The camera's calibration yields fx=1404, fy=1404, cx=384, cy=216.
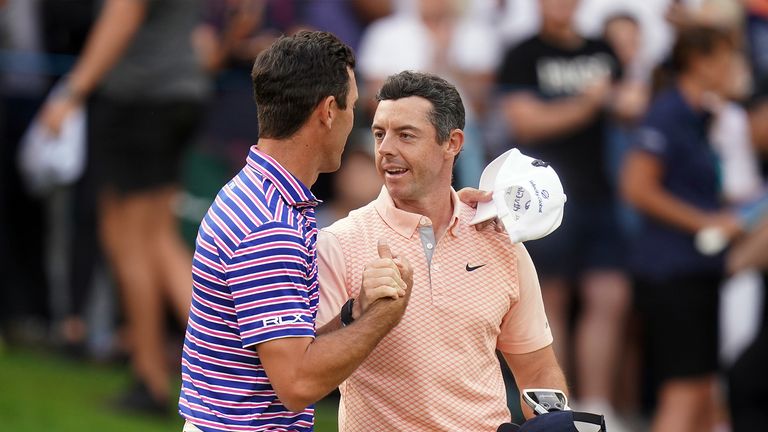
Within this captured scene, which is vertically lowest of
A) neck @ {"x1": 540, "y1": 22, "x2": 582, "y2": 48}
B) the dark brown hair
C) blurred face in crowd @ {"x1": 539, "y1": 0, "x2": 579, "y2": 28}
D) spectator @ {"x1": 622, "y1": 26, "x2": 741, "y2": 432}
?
spectator @ {"x1": 622, "y1": 26, "x2": 741, "y2": 432}

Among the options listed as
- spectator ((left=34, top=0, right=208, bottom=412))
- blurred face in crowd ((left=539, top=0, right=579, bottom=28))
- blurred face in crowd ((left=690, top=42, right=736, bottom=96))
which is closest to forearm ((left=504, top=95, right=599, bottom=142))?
blurred face in crowd ((left=539, top=0, right=579, bottom=28))

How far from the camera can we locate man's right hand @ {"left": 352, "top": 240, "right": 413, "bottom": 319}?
138 inches

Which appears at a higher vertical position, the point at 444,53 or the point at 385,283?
the point at 444,53

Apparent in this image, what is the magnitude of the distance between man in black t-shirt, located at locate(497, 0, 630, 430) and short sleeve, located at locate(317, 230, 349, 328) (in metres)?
3.94

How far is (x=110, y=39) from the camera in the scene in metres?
7.22

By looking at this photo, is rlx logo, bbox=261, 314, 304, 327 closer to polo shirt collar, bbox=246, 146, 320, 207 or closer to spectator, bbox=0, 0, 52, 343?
polo shirt collar, bbox=246, 146, 320, 207

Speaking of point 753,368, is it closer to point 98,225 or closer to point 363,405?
point 363,405

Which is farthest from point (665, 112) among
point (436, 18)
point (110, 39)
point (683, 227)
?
point (110, 39)

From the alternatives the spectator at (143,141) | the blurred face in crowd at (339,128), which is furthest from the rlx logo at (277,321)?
the spectator at (143,141)

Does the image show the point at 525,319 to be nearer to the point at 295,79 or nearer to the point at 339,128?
the point at 339,128

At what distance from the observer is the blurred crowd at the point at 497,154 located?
23.1 feet

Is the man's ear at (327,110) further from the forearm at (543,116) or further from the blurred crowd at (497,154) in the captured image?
the forearm at (543,116)

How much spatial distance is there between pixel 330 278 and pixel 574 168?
4239 millimetres

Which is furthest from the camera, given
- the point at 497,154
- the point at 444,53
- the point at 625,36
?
the point at 625,36
